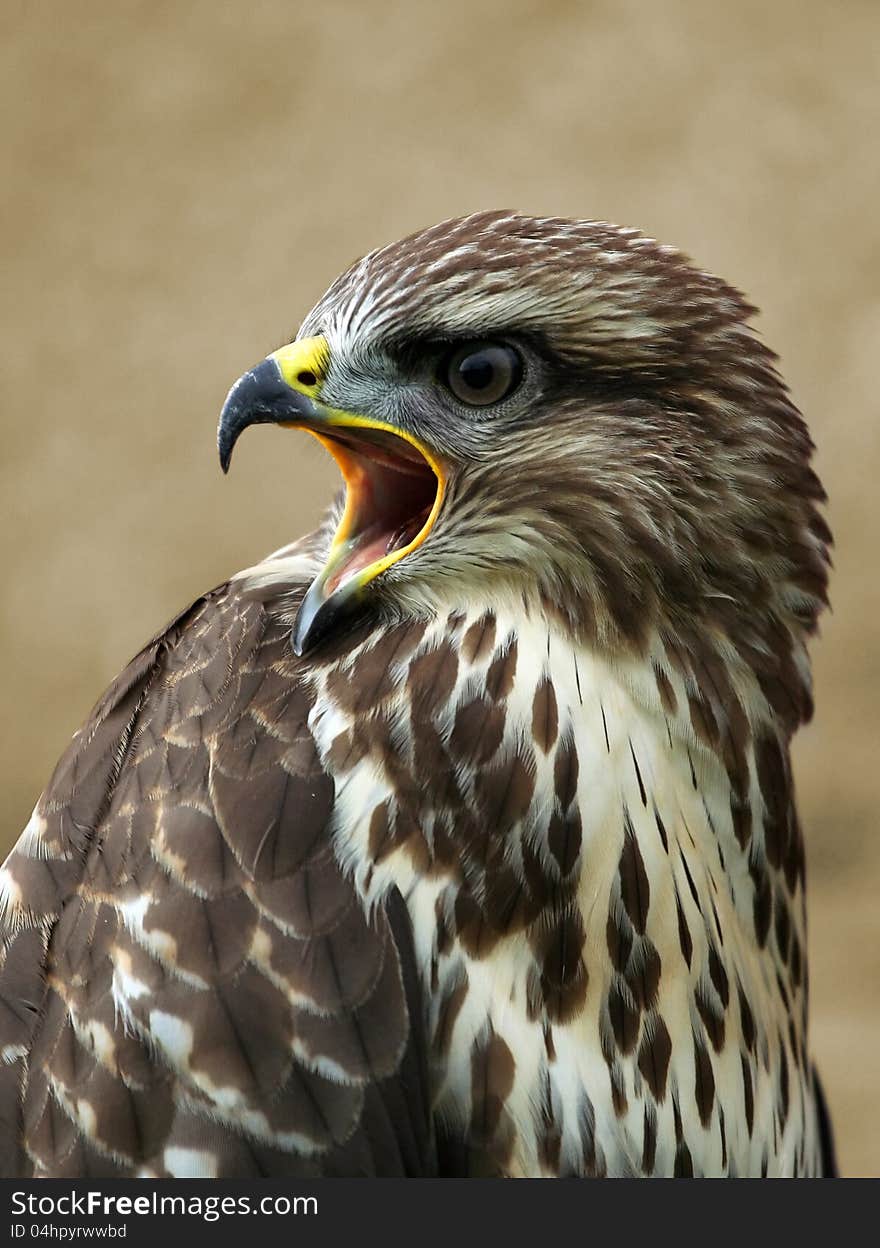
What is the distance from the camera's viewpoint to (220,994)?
5.12 ft

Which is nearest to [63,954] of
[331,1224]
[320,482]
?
[331,1224]

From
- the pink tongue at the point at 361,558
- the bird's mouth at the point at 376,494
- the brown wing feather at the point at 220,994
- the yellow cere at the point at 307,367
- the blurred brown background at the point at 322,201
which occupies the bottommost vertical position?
the brown wing feather at the point at 220,994

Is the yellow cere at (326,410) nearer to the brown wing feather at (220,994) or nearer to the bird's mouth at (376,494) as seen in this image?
the bird's mouth at (376,494)

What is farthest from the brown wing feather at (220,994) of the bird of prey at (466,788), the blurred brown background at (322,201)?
the blurred brown background at (322,201)

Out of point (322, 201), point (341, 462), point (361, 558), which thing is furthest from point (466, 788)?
point (322, 201)

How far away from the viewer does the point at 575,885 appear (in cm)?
161

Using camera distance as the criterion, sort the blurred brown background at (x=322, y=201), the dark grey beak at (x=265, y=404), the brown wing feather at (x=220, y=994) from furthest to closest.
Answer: the blurred brown background at (x=322, y=201) < the dark grey beak at (x=265, y=404) < the brown wing feather at (x=220, y=994)

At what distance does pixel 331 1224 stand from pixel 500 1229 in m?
0.16

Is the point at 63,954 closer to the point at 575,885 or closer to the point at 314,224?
the point at 575,885

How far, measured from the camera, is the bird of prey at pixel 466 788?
1564 millimetres

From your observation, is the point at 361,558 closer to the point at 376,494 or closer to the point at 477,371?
the point at 376,494

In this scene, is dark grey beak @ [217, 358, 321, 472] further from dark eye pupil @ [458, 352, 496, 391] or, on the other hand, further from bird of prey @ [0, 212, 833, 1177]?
dark eye pupil @ [458, 352, 496, 391]

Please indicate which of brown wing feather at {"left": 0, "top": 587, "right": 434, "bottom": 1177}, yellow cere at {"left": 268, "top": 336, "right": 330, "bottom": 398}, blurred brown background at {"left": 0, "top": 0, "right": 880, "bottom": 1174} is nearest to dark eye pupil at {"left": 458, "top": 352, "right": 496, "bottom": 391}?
yellow cere at {"left": 268, "top": 336, "right": 330, "bottom": 398}

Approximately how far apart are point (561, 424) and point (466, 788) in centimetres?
36
